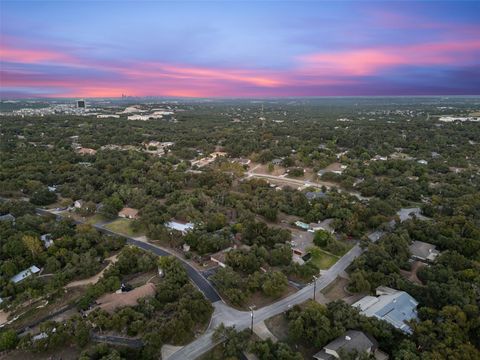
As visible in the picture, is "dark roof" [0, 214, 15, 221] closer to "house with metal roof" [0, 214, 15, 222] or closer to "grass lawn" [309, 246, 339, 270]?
"house with metal roof" [0, 214, 15, 222]

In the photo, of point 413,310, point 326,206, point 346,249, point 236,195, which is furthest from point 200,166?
point 413,310

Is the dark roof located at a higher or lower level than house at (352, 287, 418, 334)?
higher

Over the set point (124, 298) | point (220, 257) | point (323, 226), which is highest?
point (323, 226)

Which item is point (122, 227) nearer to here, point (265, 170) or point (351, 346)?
point (351, 346)

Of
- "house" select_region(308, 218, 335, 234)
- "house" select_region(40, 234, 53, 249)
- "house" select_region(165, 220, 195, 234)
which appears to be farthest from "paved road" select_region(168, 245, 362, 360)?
"house" select_region(40, 234, 53, 249)

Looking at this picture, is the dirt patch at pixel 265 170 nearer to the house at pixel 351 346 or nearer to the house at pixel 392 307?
the house at pixel 392 307

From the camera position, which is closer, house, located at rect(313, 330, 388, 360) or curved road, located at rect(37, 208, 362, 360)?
house, located at rect(313, 330, 388, 360)

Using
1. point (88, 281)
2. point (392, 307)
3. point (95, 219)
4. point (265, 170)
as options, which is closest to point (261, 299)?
Answer: point (392, 307)
